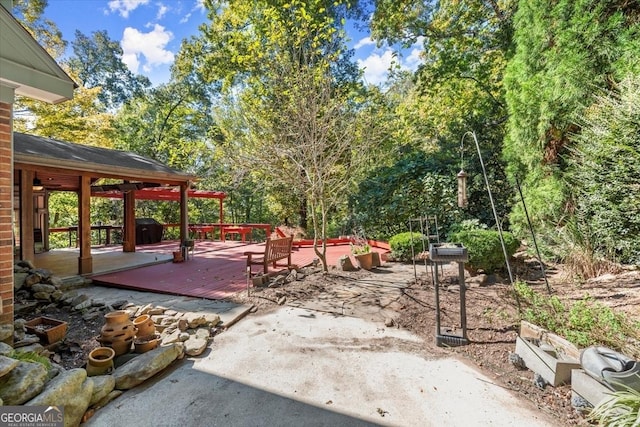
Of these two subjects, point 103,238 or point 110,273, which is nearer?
point 110,273

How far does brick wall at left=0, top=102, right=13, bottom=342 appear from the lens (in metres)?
2.91

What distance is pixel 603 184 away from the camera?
454 centimetres

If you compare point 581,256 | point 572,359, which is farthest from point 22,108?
point 581,256

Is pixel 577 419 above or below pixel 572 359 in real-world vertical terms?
below

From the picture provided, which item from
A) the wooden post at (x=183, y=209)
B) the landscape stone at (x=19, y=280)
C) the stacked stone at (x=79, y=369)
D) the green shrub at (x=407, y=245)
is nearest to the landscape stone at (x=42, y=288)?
the stacked stone at (x=79, y=369)

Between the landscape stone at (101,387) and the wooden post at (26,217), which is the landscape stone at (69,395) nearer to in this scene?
the landscape stone at (101,387)

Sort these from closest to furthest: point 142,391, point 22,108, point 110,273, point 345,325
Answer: point 142,391, point 345,325, point 110,273, point 22,108

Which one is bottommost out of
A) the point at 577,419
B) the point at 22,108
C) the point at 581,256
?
the point at 577,419

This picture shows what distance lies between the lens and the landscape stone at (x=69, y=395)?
2027 millimetres

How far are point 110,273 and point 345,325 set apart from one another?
5441 millimetres

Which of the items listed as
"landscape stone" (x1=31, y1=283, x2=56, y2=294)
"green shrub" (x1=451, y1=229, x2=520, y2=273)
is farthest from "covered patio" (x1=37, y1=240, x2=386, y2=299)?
"green shrub" (x1=451, y1=229, x2=520, y2=273)

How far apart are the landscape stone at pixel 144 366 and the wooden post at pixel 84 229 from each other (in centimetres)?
429

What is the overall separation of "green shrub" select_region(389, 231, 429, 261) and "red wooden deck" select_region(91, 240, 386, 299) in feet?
5.58

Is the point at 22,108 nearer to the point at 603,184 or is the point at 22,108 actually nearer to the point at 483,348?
the point at 483,348
